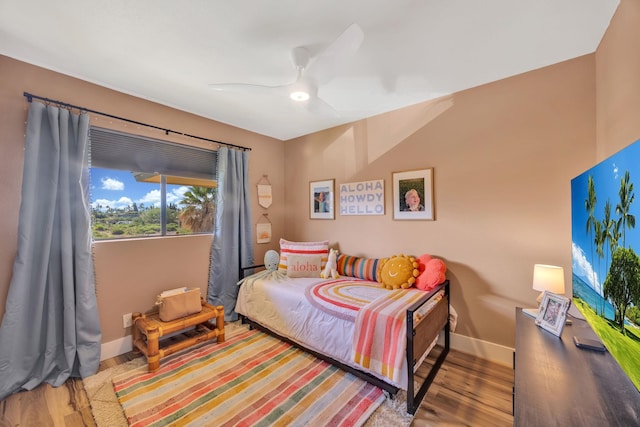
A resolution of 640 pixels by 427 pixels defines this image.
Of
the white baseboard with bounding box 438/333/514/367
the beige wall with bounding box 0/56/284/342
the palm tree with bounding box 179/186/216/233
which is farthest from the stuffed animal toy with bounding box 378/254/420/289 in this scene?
the palm tree with bounding box 179/186/216/233

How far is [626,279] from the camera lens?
81 centimetres

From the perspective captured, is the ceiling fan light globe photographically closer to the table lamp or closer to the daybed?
the daybed

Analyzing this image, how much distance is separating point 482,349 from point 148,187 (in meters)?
3.56

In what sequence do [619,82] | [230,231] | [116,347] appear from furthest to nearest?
[230,231] → [116,347] → [619,82]

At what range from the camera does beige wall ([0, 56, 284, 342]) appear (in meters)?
1.85

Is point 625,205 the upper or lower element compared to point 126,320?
upper

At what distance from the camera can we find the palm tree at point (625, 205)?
0.79 m

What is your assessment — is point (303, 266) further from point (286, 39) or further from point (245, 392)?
point (286, 39)

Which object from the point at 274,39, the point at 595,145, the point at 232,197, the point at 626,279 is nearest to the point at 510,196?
the point at 595,145

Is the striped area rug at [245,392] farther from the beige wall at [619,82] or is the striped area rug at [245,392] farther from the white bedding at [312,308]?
the beige wall at [619,82]

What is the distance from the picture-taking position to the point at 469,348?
232 cm

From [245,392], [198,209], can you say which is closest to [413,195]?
[245,392]

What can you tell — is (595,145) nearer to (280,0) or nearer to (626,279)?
(626,279)

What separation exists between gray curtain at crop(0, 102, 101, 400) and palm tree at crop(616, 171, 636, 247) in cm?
317
